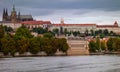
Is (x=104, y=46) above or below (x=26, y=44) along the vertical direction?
below

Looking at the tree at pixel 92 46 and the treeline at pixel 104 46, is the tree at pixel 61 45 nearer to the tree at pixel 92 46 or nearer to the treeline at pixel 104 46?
the tree at pixel 92 46

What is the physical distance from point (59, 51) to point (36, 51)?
11.5 meters

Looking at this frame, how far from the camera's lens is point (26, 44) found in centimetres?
9506

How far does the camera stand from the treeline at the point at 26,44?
8950cm

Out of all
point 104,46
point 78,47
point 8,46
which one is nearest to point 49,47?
point 8,46

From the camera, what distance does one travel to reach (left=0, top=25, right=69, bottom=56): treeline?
89500 millimetres

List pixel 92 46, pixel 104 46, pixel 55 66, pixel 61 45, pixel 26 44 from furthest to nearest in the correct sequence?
pixel 104 46 → pixel 92 46 → pixel 61 45 → pixel 26 44 → pixel 55 66

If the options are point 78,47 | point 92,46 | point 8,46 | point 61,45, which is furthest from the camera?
point 92,46

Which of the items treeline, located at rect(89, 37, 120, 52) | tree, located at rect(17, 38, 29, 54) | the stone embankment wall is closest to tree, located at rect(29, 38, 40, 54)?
tree, located at rect(17, 38, 29, 54)

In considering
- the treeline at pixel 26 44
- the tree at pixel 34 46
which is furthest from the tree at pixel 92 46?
the tree at pixel 34 46

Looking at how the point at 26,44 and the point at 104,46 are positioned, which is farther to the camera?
the point at 104,46

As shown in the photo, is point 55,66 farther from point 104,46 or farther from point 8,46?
point 104,46

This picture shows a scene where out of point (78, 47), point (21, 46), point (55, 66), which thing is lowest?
point (55, 66)

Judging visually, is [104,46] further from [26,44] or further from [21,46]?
[21,46]
